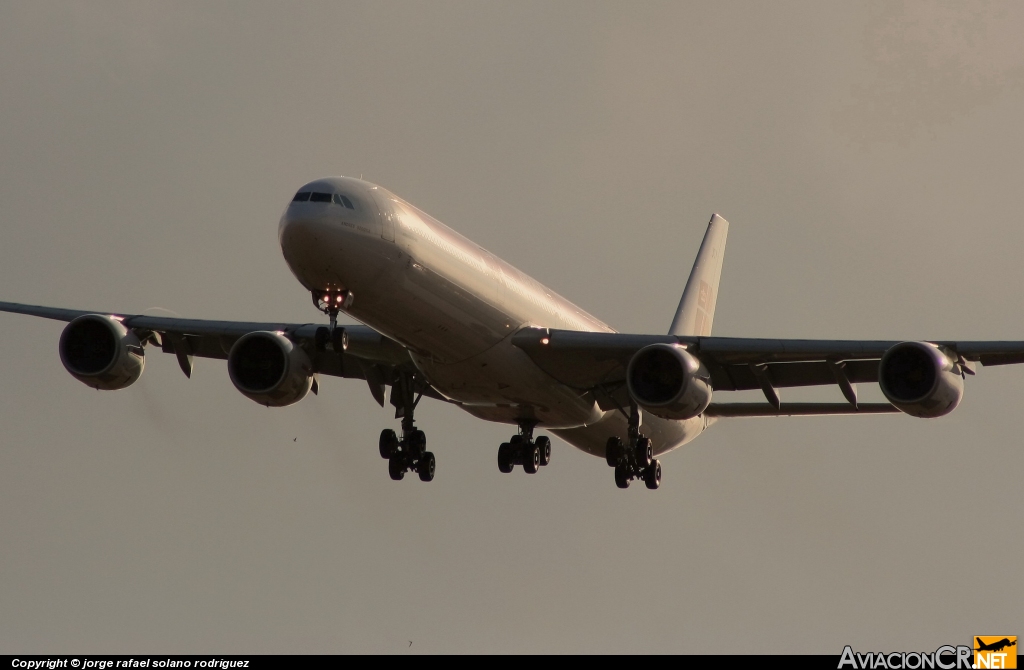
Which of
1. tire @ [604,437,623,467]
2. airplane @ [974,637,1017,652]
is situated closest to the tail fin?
tire @ [604,437,623,467]

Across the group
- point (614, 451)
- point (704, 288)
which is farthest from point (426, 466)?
point (704, 288)

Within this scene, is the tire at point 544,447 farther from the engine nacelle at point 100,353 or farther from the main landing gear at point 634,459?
the engine nacelle at point 100,353

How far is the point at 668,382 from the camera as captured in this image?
1484 inches

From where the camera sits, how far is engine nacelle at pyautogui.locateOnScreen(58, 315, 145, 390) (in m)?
39.1

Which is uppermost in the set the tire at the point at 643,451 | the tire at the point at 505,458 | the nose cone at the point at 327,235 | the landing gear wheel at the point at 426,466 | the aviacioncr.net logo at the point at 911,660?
the tire at the point at 643,451

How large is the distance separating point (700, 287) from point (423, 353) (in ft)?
67.3

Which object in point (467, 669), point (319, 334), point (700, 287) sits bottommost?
point (467, 669)

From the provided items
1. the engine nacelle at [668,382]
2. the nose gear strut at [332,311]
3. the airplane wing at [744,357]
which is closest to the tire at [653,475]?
the airplane wing at [744,357]

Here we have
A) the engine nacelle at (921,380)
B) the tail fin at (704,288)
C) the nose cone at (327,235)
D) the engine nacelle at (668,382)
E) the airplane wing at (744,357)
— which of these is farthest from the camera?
the tail fin at (704,288)

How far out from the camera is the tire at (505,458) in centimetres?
4194

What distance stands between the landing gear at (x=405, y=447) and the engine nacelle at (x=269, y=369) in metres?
3.36

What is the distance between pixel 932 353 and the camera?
116 ft

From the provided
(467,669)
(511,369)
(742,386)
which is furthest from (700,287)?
(467,669)

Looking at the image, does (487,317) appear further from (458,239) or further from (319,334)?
(319,334)
